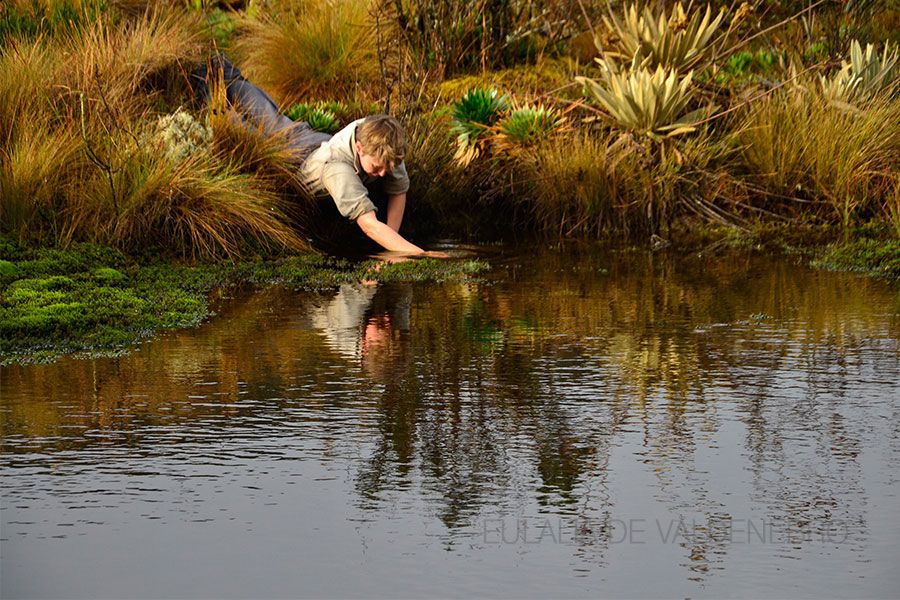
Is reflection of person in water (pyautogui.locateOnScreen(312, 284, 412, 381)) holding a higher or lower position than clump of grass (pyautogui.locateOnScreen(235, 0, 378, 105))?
lower

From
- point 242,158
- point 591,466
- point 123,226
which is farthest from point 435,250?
point 591,466

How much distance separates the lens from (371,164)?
34.2ft

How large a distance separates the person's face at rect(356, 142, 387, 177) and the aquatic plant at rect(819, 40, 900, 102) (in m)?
4.16

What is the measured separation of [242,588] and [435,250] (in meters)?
7.16

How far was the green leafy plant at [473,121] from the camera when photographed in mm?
12234

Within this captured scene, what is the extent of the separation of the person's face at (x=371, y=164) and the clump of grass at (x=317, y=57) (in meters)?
4.58

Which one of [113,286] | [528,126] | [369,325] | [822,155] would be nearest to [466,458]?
[369,325]

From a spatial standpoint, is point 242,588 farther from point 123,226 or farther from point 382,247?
point 382,247

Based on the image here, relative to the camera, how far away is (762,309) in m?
8.04

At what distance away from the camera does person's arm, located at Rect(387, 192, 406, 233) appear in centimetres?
1102

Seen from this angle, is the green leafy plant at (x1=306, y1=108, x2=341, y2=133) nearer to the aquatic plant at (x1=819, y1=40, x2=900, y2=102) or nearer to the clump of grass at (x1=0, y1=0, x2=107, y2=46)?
the clump of grass at (x1=0, y1=0, x2=107, y2=46)

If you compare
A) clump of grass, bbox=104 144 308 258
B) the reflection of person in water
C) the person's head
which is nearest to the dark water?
the reflection of person in water

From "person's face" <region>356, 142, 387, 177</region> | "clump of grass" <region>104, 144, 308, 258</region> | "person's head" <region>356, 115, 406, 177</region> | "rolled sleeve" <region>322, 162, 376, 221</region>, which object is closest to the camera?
"clump of grass" <region>104, 144, 308, 258</region>

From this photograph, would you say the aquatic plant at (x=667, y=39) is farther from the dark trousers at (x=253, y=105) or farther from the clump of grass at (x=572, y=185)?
the dark trousers at (x=253, y=105)
